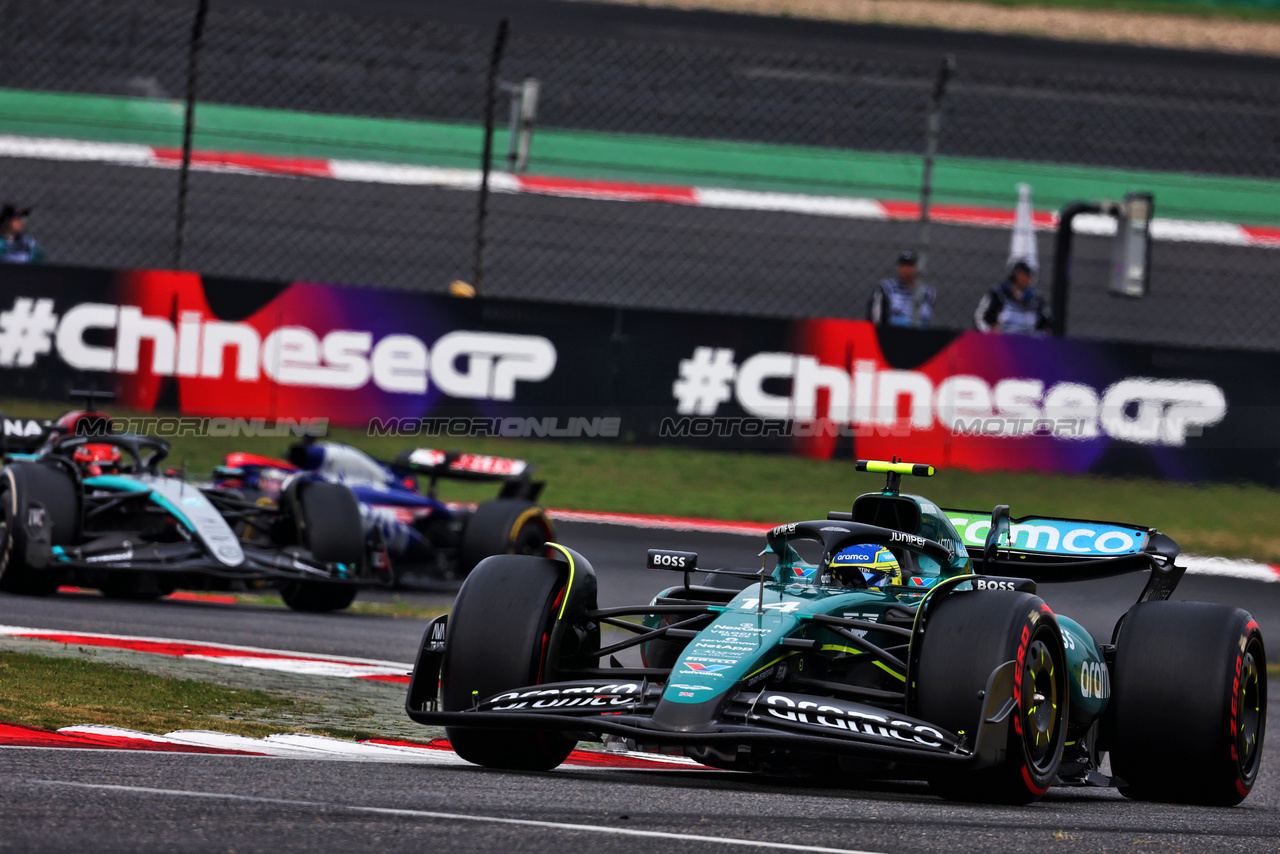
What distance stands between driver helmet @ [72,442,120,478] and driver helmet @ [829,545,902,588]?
22.6ft

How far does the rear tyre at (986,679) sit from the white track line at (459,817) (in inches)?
48.7

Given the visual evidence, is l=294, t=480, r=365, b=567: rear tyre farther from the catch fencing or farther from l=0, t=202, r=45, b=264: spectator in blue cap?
l=0, t=202, r=45, b=264: spectator in blue cap

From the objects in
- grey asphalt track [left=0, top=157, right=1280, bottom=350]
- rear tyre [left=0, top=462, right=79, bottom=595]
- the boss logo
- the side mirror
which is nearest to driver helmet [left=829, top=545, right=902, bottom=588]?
the boss logo

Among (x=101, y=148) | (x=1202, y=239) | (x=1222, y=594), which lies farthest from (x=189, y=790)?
(x=1202, y=239)

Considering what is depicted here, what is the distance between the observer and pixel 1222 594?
1389 cm

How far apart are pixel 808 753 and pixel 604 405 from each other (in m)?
9.88

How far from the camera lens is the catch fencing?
1978 cm

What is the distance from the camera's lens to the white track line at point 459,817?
4.75 m

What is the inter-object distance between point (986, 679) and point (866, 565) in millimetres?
1142

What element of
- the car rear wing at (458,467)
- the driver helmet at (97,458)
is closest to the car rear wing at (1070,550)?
the car rear wing at (458,467)

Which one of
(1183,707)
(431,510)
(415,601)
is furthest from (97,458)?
(1183,707)

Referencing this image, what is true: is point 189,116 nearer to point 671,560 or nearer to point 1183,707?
point 671,560

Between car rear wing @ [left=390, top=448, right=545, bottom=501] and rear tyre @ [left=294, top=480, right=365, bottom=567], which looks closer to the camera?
rear tyre @ [left=294, top=480, right=365, bottom=567]

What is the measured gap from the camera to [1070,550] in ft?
26.6
